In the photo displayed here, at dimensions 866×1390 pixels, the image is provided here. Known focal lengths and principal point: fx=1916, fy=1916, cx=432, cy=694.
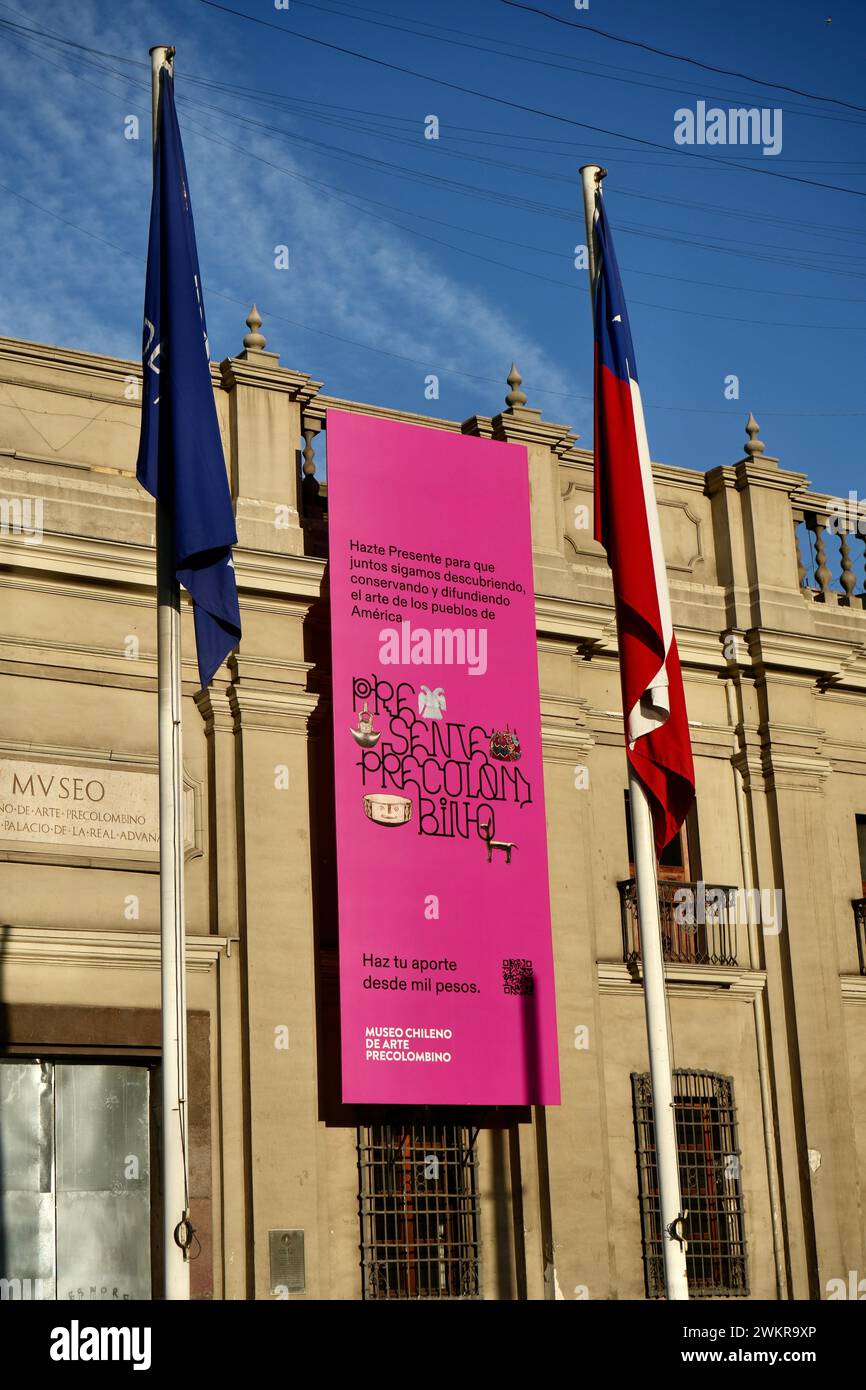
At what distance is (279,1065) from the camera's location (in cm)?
1694

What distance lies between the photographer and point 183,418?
40.6ft

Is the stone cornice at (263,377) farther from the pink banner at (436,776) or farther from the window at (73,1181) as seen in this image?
the window at (73,1181)

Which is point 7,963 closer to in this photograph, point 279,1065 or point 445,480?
point 279,1065

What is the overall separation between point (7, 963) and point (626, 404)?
22.7ft

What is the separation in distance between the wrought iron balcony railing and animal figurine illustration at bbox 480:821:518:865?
505cm

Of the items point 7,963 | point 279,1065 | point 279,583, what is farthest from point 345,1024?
point 279,583

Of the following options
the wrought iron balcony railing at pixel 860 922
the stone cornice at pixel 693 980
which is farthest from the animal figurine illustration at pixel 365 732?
the wrought iron balcony railing at pixel 860 922

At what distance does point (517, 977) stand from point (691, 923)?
2854 millimetres

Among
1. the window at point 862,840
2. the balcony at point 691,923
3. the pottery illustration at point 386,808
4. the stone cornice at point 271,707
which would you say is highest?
the stone cornice at point 271,707

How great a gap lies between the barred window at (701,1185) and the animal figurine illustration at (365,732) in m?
4.51

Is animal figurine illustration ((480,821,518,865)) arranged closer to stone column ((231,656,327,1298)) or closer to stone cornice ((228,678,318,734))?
stone column ((231,656,327,1298))

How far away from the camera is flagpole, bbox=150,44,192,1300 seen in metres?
11.2

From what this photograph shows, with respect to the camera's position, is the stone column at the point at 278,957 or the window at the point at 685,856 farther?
the window at the point at 685,856

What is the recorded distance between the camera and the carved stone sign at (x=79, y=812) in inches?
651
